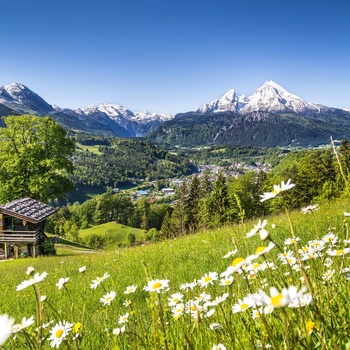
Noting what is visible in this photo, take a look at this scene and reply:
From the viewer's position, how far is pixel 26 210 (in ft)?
83.7

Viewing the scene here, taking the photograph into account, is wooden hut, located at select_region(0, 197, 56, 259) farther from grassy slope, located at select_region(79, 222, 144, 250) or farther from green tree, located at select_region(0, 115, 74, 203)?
grassy slope, located at select_region(79, 222, 144, 250)

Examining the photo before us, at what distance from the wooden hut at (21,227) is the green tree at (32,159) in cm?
213

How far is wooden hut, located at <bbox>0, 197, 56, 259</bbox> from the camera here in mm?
25219

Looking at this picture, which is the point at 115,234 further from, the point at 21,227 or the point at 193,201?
the point at 21,227

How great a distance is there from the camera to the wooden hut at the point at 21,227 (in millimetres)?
25219

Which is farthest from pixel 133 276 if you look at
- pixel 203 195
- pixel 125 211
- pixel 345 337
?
pixel 125 211

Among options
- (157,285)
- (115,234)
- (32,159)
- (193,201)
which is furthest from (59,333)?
(115,234)

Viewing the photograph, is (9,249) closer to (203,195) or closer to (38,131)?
(38,131)

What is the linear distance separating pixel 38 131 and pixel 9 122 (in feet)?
9.08

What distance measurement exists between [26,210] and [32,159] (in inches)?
196

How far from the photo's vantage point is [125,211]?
383 feet

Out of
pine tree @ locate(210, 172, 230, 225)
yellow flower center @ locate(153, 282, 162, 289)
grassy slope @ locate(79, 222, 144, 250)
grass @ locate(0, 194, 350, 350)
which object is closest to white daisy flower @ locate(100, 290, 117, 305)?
grass @ locate(0, 194, 350, 350)

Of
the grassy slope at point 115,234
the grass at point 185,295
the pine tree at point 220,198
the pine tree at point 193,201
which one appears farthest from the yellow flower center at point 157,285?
the grassy slope at point 115,234

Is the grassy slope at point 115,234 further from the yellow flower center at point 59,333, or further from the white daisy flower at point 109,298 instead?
the yellow flower center at point 59,333
